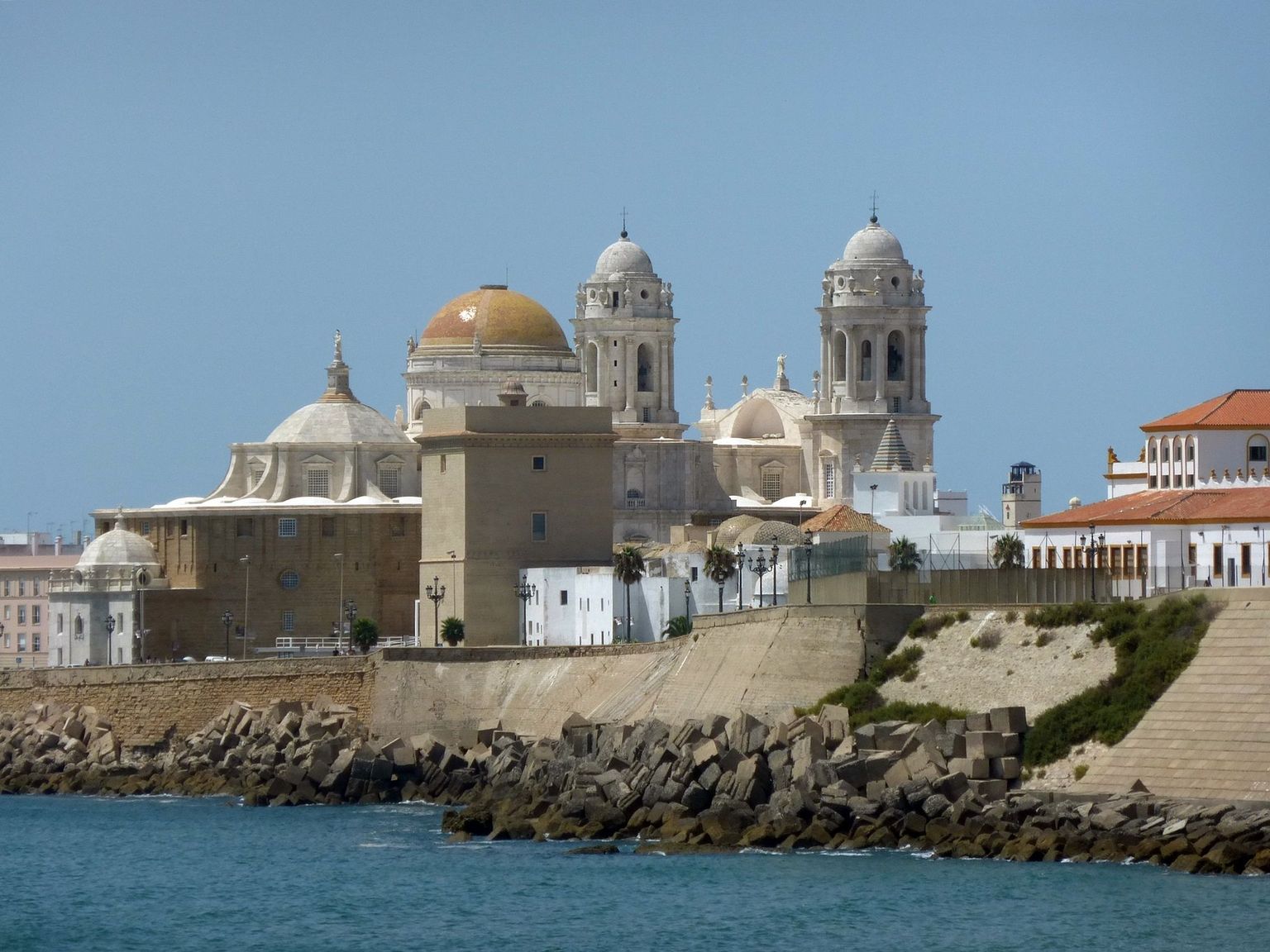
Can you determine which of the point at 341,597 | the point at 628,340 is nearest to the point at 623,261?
the point at 628,340

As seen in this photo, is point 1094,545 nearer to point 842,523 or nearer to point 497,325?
point 842,523

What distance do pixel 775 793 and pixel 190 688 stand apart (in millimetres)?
25814

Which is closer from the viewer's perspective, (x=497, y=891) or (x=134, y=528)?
(x=497, y=891)

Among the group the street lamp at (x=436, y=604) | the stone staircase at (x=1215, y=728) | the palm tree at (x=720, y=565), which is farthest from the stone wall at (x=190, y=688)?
the stone staircase at (x=1215, y=728)

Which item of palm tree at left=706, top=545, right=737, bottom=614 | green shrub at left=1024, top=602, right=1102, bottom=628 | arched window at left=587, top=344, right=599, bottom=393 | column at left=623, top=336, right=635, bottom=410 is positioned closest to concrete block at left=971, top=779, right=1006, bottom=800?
green shrub at left=1024, top=602, right=1102, bottom=628

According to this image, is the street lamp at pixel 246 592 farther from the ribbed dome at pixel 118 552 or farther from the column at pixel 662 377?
the column at pixel 662 377

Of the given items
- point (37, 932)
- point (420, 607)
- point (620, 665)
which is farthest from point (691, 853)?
point (420, 607)

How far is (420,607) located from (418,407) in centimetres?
2333

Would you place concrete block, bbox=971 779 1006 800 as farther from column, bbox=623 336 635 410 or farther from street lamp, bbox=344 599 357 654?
column, bbox=623 336 635 410

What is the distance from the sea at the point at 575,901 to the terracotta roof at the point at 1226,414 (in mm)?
20026

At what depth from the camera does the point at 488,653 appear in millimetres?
77000

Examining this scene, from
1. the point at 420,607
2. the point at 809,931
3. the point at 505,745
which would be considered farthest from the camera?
the point at 420,607

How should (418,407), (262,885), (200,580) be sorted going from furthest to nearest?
(418,407)
(200,580)
(262,885)

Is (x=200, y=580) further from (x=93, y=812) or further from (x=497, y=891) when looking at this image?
(x=497, y=891)
